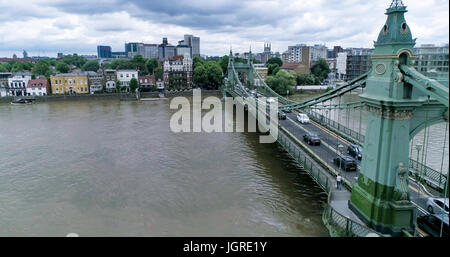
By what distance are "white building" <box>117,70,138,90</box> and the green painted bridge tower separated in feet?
177

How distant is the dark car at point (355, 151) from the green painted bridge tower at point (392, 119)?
7.31 m

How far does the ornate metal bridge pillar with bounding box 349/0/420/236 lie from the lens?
767 centimetres

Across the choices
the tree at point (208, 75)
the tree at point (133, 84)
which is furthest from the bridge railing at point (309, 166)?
the tree at point (208, 75)

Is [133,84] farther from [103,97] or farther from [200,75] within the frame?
[200,75]

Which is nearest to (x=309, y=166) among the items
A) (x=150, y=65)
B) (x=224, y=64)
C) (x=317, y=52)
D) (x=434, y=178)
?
(x=434, y=178)

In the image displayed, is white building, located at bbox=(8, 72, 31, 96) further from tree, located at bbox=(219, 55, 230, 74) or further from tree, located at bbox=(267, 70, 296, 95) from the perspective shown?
tree, located at bbox=(267, 70, 296, 95)

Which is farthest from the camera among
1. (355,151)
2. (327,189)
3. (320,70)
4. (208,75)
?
(320,70)

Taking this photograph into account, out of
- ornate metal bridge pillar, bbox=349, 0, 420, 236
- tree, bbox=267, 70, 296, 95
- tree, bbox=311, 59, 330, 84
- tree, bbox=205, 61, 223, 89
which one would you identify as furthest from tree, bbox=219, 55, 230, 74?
ornate metal bridge pillar, bbox=349, 0, 420, 236

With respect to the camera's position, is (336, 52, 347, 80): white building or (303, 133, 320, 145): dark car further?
(336, 52, 347, 80): white building

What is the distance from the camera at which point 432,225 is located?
27.8ft

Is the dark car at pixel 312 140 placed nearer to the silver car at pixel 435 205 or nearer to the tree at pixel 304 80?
the silver car at pixel 435 205

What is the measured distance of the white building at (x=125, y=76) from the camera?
2266 inches

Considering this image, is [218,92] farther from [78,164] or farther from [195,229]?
[195,229]

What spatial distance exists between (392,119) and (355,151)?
8424 mm
